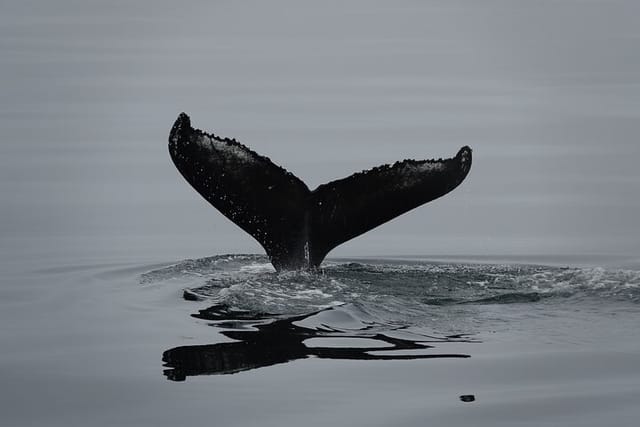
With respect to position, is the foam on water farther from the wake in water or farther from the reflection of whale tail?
the reflection of whale tail

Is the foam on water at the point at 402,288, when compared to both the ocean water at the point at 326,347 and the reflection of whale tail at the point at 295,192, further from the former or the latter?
the reflection of whale tail at the point at 295,192

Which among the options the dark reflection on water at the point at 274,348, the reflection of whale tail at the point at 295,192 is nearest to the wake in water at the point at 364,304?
the dark reflection on water at the point at 274,348

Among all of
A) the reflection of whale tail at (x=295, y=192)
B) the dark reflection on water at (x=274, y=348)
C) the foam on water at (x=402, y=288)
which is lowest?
the dark reflection on water at (x=274, y=348)

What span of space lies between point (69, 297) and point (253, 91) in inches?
581

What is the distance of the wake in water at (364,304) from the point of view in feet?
24.7

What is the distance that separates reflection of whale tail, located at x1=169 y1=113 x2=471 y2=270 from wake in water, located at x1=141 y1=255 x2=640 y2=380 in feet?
1.05

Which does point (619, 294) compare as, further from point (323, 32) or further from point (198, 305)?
point (323, 32)

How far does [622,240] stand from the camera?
12.8 meters

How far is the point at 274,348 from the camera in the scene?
7.55 m

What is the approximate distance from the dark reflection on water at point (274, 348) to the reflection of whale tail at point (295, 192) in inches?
37.2

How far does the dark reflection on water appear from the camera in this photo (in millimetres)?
7270

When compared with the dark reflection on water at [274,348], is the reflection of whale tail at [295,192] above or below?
above

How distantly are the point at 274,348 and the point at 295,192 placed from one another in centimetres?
167

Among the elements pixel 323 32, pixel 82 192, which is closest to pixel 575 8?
pixel 323 32
